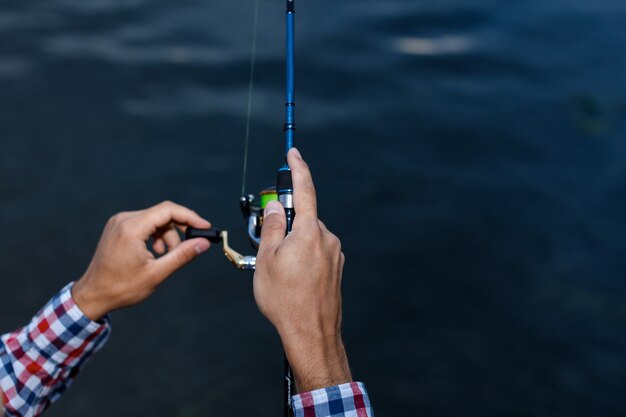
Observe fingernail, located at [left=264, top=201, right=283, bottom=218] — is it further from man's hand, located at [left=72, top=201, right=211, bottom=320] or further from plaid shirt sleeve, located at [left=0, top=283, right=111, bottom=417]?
plaid shirt sleeve, located at [left=0, top=283, right=111, bottom=417]

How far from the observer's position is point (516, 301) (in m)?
4.57

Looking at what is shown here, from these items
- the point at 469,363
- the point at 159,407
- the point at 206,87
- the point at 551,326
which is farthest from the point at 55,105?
the point at 551,326

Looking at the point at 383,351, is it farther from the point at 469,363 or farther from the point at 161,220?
the point at 161,220

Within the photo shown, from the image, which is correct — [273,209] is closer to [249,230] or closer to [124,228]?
[249,230]

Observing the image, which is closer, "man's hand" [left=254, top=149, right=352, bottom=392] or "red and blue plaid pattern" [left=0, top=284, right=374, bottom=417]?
"man's hand" [left=254, top=149, right=352, bottom=392]

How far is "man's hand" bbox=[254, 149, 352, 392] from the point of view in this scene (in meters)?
1.77

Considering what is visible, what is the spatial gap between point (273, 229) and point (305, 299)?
253 mm

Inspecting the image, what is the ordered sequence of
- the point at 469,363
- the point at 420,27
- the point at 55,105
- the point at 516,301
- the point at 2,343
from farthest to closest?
the point at 420,27 < the point at 55,105 < the point at 516,301 < the point at 469,363 < the point at 2,343

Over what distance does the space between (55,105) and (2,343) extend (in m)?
3.62

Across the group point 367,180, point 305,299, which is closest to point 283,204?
point 305,299

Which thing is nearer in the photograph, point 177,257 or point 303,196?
point 303,196

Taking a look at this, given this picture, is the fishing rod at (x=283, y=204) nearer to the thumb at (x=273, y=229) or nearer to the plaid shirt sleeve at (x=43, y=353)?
the thumb at (x=273, y=229)

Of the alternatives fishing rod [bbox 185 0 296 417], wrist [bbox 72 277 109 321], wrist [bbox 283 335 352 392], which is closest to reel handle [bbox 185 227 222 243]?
fishing rod [bbox 185 0 296 417]

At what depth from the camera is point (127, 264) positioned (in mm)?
2492
